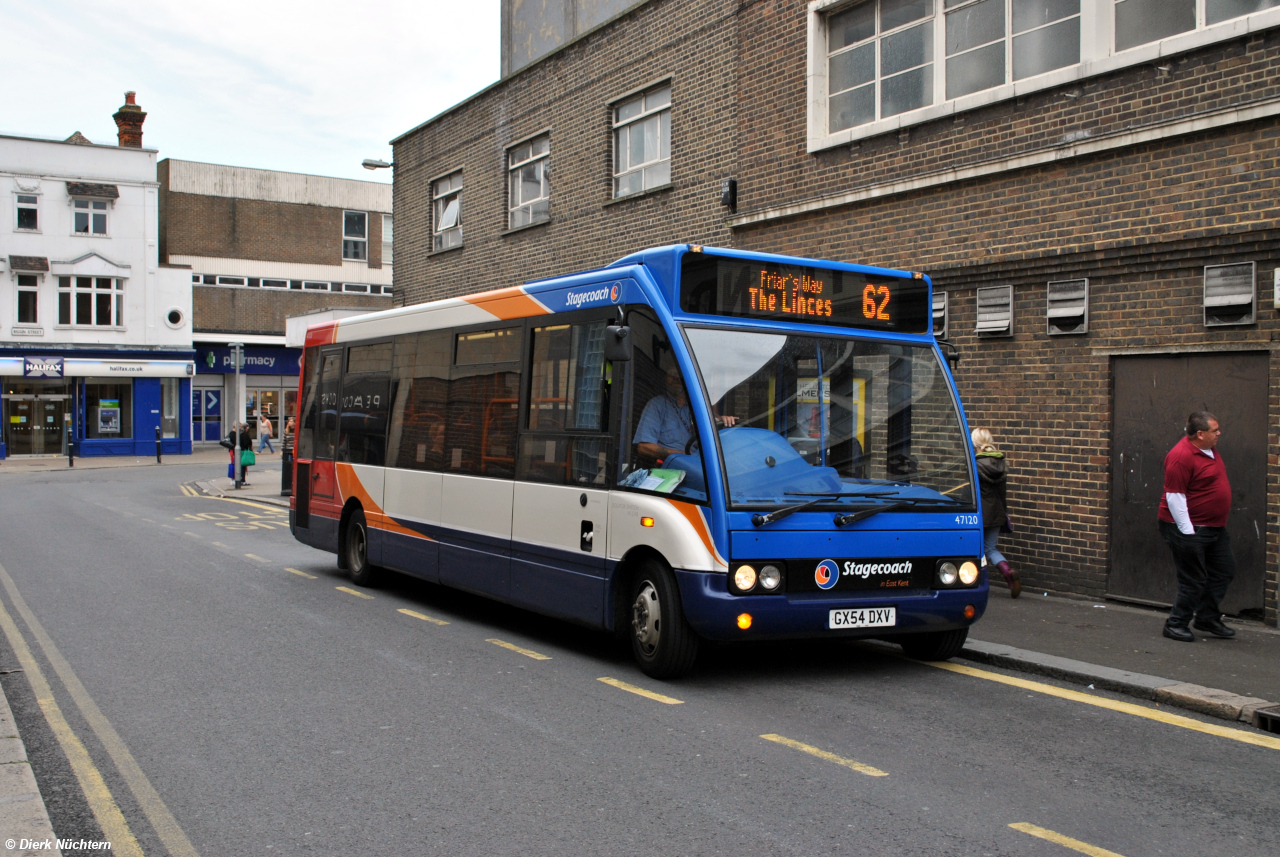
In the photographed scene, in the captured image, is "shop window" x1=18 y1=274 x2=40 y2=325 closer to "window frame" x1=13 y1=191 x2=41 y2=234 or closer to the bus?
"window frame" x1=13 y1=191 x2=41 y2=234

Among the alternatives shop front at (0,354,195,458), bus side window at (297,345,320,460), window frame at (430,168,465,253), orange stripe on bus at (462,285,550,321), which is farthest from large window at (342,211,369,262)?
orange stripe on bus at (462,285,550,321)

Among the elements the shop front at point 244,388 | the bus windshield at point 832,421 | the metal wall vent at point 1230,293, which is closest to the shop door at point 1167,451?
the metal wall vent at point 1230,293

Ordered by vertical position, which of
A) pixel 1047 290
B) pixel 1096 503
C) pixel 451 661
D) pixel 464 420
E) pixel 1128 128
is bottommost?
pixel 451 661

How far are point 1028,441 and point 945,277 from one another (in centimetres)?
191

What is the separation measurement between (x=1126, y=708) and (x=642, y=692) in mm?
2799

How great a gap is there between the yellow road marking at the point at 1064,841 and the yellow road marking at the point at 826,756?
0.77 meters

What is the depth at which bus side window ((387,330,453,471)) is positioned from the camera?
9.64 metres

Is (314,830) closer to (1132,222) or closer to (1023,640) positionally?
(1023,640)

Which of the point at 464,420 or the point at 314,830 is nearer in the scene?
the point at 314,830

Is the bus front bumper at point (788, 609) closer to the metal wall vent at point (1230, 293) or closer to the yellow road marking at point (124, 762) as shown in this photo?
the yellow road marking at point (124, 762)

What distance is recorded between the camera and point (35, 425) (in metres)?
39.0

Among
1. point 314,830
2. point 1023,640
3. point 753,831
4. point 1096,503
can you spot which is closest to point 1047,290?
point 1096,503

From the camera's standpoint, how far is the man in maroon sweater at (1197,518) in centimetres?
786

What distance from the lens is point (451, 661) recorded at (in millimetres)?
7484
